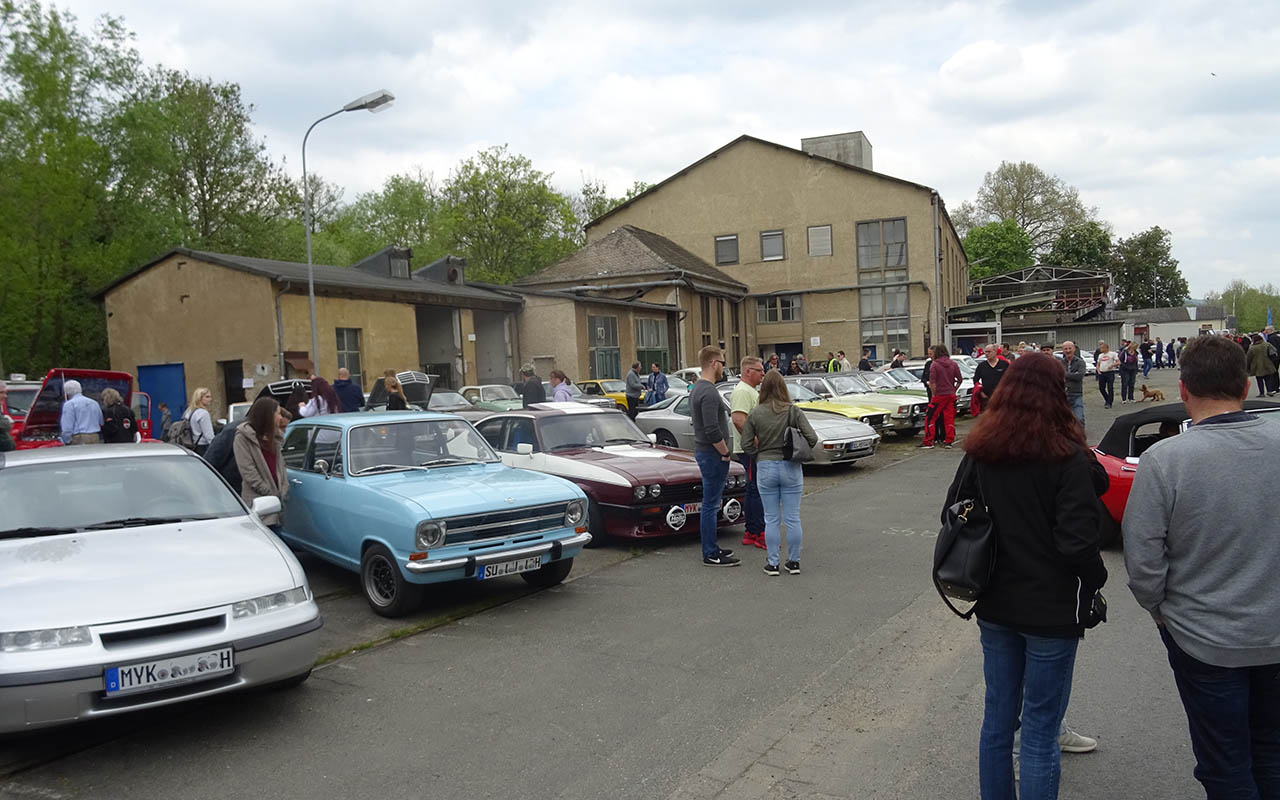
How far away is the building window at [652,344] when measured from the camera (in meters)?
37.8

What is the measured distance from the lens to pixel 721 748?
4.34 m

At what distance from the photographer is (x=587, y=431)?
416 inches

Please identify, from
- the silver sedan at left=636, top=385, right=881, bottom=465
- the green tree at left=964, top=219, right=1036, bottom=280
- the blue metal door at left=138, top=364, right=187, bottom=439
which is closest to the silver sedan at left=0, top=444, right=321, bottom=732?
the silver sedan at left=636, top=385, right=881, bottom=465

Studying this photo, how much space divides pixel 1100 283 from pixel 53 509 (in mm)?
65395

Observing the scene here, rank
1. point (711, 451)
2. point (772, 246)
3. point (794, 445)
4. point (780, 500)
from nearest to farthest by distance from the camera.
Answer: point (794, 445)
point (780, 500)
point (711, 451)
point (772, 246)

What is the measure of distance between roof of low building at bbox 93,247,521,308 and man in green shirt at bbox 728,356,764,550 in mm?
16497

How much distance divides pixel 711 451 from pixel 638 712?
3881 mm

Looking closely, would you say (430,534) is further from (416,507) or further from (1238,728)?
(1238,728)

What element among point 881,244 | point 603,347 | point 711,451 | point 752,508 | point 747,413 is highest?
point 881,244

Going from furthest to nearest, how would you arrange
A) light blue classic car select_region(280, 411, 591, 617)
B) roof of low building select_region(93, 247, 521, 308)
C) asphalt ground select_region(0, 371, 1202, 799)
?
roof of low building select_region(93, 247, 521, 308), light blue classic car select_region(280, 411, 591, 617), asphalt ground select_region(0, 371, 1202, 799)

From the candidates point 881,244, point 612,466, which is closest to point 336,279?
point 612,466

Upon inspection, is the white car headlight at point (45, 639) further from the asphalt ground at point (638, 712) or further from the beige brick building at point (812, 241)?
the beige brick building at point (812, 241)

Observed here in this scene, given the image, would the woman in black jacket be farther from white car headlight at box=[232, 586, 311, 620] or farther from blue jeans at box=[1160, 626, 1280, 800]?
white car headlight at box=[232, 586, 311, 620]

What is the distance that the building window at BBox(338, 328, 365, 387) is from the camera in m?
25.9
